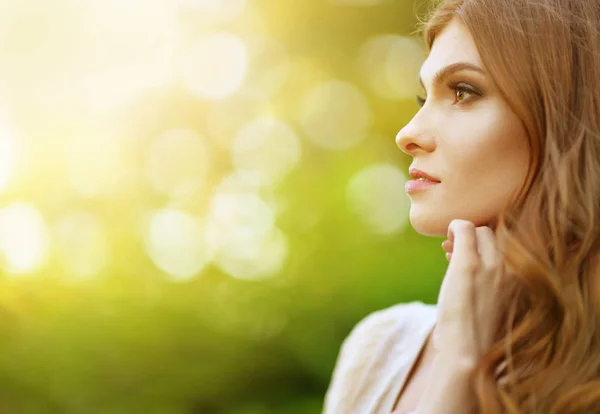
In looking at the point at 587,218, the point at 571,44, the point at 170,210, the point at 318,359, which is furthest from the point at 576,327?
the point at 170,210

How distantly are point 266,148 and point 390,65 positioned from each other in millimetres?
546

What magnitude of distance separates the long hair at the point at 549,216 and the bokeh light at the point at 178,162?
4.67ft

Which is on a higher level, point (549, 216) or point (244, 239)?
point (244, 239)

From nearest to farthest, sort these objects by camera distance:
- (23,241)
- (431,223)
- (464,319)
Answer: (464,319) → (431,223) → (23,241)

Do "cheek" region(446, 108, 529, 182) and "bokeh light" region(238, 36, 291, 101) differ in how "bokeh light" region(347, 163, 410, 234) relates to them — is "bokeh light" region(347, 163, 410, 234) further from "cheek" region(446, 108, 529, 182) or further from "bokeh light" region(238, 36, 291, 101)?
"cheek" region(446, 108, 529, 182)

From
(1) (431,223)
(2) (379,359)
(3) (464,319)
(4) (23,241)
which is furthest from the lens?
(4) (23,241)

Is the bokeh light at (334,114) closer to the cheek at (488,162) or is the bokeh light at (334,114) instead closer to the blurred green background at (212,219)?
the blurred green background at (212,219)

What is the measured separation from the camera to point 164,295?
1.94 m

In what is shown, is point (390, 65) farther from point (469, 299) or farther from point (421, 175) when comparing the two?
point (469, 299)

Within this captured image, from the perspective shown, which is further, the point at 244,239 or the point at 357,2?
the point at 357,2

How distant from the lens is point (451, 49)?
841mm

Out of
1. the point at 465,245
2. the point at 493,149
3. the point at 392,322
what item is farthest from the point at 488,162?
the point at 392,322

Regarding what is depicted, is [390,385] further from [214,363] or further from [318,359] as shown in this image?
[214,363]

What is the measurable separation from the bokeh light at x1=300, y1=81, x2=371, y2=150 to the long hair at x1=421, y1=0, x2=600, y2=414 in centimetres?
136
